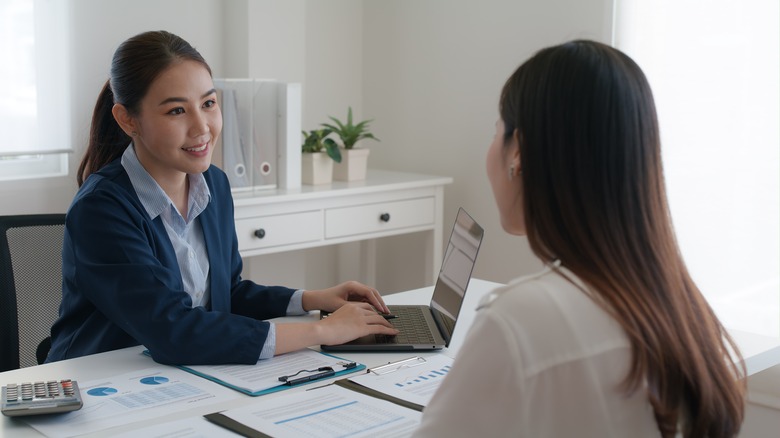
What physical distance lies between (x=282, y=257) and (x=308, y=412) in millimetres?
2272

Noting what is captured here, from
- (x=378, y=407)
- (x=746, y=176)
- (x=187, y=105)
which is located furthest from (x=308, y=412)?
(x=746, y=176)

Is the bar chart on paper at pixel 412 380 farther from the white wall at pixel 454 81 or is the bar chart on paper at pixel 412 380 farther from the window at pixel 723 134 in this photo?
the white wall at pixel 454 81

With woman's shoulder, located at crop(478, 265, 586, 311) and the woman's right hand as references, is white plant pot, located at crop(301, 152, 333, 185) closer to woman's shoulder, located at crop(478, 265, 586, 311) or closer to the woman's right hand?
the woman's right hand

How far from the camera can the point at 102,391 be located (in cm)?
142

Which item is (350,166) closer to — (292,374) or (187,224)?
(187,224)

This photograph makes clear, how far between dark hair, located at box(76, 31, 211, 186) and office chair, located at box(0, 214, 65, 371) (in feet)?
0.87

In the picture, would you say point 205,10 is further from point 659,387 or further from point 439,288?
point 659,387

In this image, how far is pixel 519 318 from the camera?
90 centimetres

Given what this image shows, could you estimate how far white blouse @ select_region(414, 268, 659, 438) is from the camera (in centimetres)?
89

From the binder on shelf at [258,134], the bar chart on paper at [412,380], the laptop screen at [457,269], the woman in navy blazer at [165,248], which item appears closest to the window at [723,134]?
the binder on shelf at [258,134]

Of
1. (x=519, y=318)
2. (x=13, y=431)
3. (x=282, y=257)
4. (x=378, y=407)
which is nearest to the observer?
(x=519, y=318)

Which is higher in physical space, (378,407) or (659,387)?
(659,387)

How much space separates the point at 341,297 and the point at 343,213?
1.32 m

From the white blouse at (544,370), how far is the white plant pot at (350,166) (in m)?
2.42
